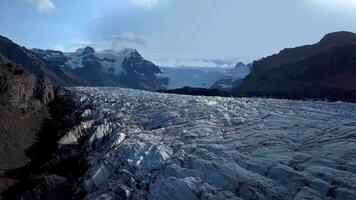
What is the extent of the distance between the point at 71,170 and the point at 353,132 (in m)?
18.9

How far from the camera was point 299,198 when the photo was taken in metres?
25.7

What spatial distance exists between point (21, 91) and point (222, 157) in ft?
109

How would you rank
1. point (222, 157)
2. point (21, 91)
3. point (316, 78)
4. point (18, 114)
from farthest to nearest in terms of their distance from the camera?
point (316, 78)
point (21, 91)
point (18, 114)
point (222, 157)

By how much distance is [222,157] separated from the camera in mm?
32656

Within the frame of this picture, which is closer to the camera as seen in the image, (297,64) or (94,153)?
(94,153)

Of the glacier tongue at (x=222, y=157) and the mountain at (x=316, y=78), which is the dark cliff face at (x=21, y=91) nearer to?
the glacier tongue at (x=222, y=157)

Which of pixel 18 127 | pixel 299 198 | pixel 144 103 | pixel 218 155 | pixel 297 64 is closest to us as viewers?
pixel 299 198

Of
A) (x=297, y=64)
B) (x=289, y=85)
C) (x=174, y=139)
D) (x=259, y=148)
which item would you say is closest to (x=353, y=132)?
(x=259, y=148)

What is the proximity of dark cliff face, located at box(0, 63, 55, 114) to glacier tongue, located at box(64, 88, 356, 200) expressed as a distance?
12364mm

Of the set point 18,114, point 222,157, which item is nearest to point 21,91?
point 18,114

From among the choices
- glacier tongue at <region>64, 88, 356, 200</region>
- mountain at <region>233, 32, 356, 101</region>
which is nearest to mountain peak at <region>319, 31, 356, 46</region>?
mountain at <region>233, 32, 356, 101</region>

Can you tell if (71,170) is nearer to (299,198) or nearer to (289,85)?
(299,198)

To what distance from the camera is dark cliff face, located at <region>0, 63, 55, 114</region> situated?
55531mm

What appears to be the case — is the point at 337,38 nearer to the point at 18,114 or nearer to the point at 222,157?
the point at 18,114
